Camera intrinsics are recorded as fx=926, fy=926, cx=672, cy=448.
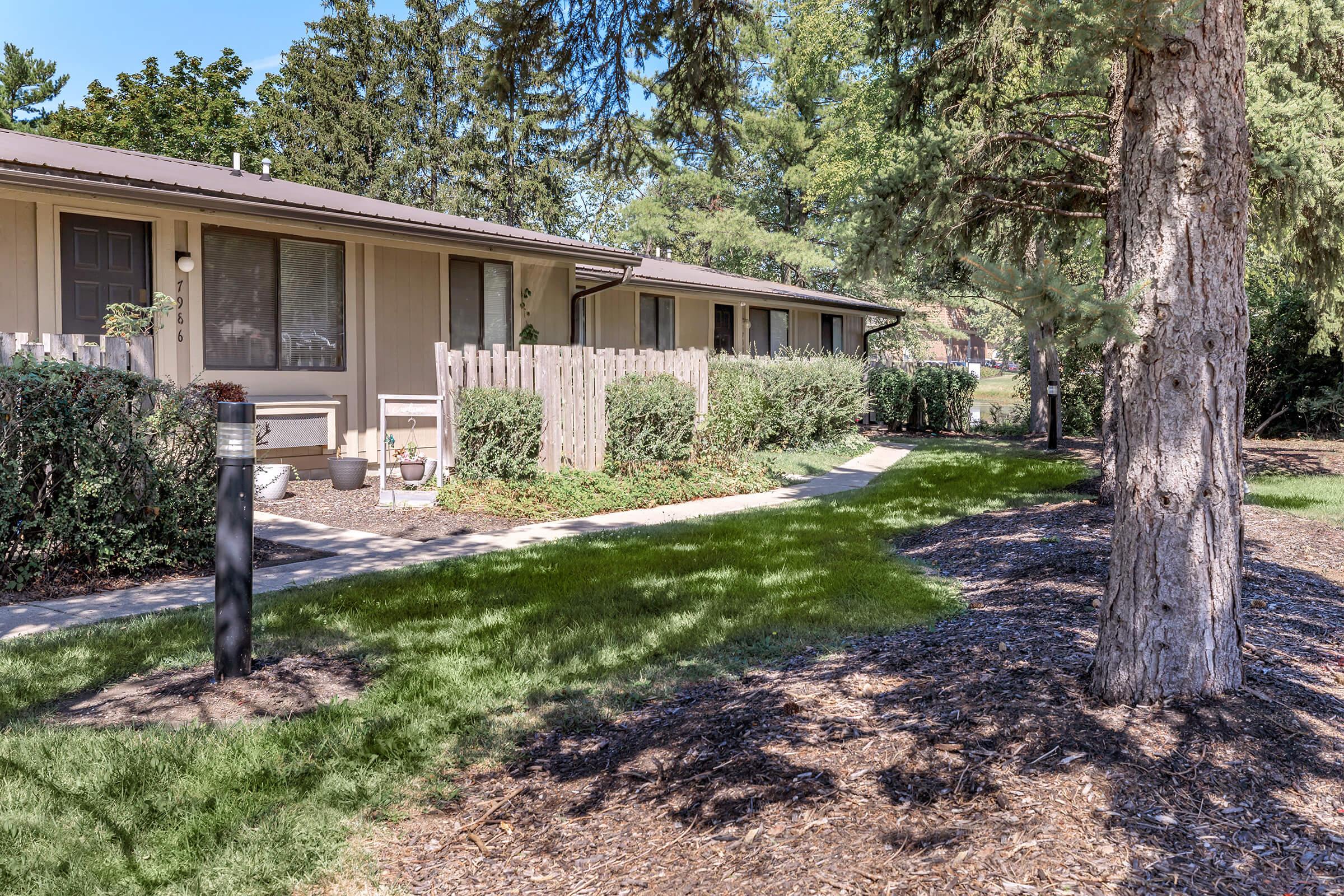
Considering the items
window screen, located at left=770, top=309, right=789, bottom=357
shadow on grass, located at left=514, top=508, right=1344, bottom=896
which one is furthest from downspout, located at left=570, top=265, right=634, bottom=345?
shadow on grass, located at left=514, top=508, right=1344, bottom=896

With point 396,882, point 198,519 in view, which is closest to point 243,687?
point 396,882

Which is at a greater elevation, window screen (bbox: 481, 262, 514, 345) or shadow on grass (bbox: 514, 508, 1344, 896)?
window screen (bbox: 481, 262, 514, 345)

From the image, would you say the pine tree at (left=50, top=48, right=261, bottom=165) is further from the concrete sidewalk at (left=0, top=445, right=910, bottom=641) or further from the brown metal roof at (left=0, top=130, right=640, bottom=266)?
the concrete sidewalk at (left=0, top=445, right=910, bottom=641)

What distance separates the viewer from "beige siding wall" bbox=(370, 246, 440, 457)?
484 inches

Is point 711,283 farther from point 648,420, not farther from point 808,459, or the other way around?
point 648,420

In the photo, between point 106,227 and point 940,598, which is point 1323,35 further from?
point 106,227

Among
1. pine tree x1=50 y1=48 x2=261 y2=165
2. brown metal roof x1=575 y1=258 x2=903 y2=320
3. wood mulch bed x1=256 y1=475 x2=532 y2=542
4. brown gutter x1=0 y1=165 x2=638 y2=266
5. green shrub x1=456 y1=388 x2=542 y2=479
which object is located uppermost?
pine tree x1=50 y1=48 x2=261 y2=165

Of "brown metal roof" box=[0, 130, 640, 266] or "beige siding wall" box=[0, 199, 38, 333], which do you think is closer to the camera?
"brown metal roof" box=[0, 130, 640, 266]

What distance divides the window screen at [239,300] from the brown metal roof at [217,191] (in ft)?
2.22

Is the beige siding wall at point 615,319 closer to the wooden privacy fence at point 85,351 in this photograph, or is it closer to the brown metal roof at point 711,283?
the brown metal roof at point 711,283

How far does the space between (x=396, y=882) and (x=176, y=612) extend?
140 inches

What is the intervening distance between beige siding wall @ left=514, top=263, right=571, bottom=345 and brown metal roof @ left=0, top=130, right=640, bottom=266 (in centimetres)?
63

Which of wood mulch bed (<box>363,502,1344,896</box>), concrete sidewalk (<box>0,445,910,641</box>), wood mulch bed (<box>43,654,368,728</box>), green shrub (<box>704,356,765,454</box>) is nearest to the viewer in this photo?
wood mulch bed (<box>363,502,1344,896</box>)

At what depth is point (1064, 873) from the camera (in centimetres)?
224
